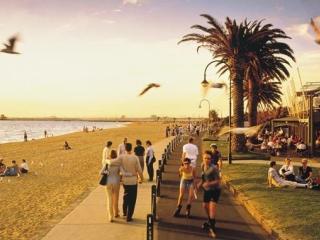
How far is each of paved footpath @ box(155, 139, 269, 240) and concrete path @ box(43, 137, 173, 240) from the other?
47 cm

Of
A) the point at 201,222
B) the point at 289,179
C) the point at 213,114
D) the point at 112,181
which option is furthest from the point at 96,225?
the point at 213,114

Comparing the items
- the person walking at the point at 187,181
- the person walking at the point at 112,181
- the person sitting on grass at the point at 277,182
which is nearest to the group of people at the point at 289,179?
the person sitting on grass at the point at 277,182

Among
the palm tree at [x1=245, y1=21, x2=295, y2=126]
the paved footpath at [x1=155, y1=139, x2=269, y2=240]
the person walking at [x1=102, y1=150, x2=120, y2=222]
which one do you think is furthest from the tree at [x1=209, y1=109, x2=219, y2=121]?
the person walking at [x1=102, y1=150, x2=120, y2=222]

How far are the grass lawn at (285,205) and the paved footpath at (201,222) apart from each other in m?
0.48

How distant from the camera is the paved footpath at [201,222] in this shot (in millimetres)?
9977

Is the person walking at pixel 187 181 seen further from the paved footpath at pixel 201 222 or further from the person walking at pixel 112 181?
the person walking at pixel 112 181

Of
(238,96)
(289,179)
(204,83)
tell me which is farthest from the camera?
(238,96)

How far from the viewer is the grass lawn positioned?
33.4ft

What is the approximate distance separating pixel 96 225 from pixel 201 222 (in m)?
2.58

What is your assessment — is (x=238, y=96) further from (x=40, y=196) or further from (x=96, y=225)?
(x=96, y=225)

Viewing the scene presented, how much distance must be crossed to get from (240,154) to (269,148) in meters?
1.97

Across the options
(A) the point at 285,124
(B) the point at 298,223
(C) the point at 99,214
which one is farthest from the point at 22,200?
(A) the point at 285,124

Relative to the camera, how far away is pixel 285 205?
1273 centimetres

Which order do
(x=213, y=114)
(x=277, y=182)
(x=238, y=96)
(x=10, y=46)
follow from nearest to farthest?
(x=10, y=46), (x=277, y=182), (x=238, y=96), (x=213, y=114)
